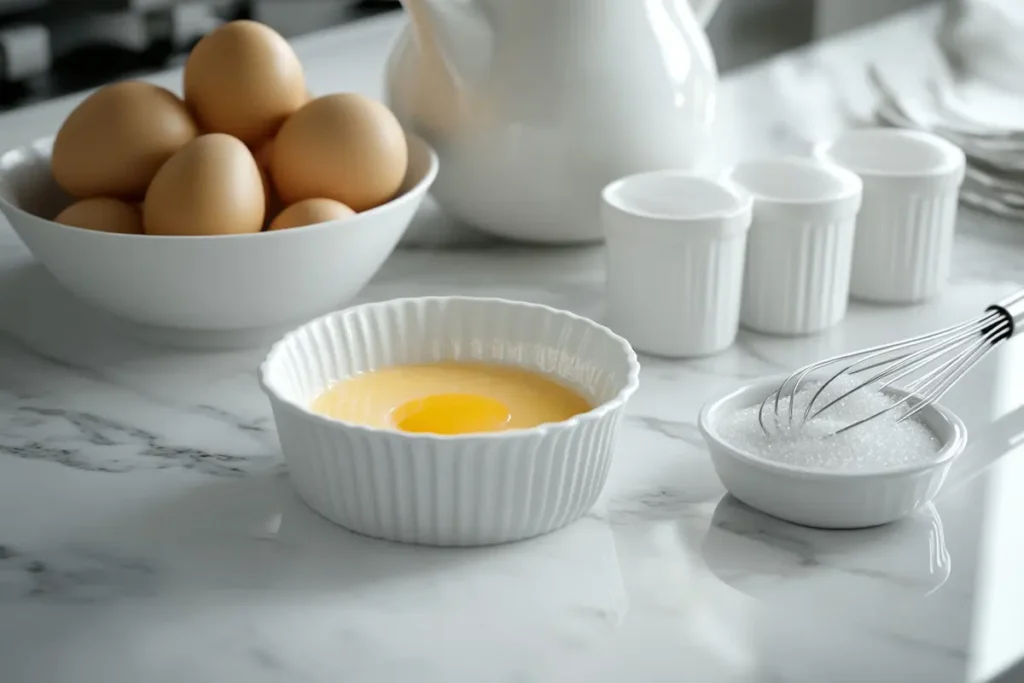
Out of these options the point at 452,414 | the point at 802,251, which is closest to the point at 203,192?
the point at 452,414

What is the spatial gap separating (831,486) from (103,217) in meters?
0.43

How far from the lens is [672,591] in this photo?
0.57 metres

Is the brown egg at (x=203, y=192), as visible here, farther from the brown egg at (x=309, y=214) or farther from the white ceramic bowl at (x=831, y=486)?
the white ceramic bowl at (x=831, y=486)

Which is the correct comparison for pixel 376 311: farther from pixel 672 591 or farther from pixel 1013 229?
pixel 1013 229

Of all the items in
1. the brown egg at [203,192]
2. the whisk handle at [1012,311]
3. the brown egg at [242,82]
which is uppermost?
the brown egg at [242,82]

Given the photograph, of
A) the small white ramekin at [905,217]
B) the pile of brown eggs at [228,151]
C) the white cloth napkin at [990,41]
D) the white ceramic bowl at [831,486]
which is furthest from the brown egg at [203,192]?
the white cloth napkin at [990,41]

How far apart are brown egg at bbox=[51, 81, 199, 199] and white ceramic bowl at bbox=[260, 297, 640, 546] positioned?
0.17 m

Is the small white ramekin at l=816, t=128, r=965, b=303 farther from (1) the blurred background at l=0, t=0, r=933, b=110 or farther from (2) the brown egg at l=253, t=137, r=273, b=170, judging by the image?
(1) the blurred background at l=0, t=0, r=933, b=110

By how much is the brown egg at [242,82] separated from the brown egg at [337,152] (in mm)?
23

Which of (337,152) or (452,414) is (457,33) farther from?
(452,414)

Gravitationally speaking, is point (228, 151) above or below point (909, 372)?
above

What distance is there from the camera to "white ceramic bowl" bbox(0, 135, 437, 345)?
2.35 feet

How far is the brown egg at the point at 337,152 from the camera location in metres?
0.77

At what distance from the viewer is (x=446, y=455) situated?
0.56 metres
